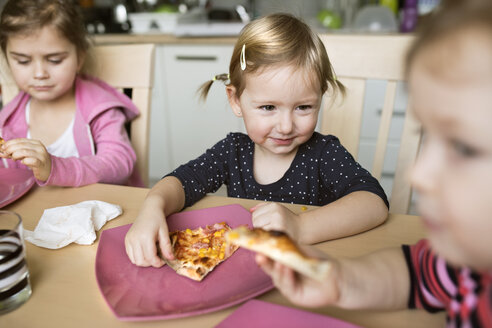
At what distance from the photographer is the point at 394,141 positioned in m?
2.49

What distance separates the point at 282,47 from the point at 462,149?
24.5 inches

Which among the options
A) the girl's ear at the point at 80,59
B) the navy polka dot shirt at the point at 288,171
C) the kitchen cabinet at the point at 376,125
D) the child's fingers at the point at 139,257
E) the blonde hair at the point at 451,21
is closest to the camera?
the blonde hair at the point at 451,21

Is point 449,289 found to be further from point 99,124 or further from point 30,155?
point 99,124

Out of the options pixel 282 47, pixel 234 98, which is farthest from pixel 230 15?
pixel 282 47

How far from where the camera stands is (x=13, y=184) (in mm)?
997

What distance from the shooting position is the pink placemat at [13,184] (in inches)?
36.3

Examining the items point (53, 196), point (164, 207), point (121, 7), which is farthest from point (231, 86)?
point (121, 7)

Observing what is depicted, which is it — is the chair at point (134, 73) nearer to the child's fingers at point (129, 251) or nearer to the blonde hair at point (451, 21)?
the child's fingers at point (129, 251)

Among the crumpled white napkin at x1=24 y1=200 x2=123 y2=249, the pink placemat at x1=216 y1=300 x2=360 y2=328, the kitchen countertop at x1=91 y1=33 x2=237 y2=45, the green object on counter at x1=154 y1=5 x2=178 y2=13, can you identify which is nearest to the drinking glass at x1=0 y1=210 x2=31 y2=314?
the crumpled white napkin at x1=24 y1=200 x2=123 y2=249

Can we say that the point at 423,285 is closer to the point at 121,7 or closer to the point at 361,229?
the point at 361,229

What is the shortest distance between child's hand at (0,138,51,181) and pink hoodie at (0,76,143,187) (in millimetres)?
236

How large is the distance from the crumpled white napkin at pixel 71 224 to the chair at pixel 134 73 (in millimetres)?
545

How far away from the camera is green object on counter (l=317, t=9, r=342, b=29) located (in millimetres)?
2699

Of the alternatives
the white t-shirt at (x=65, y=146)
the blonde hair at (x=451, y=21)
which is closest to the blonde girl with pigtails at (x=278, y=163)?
the blonde hair at (x=451, y=21)
